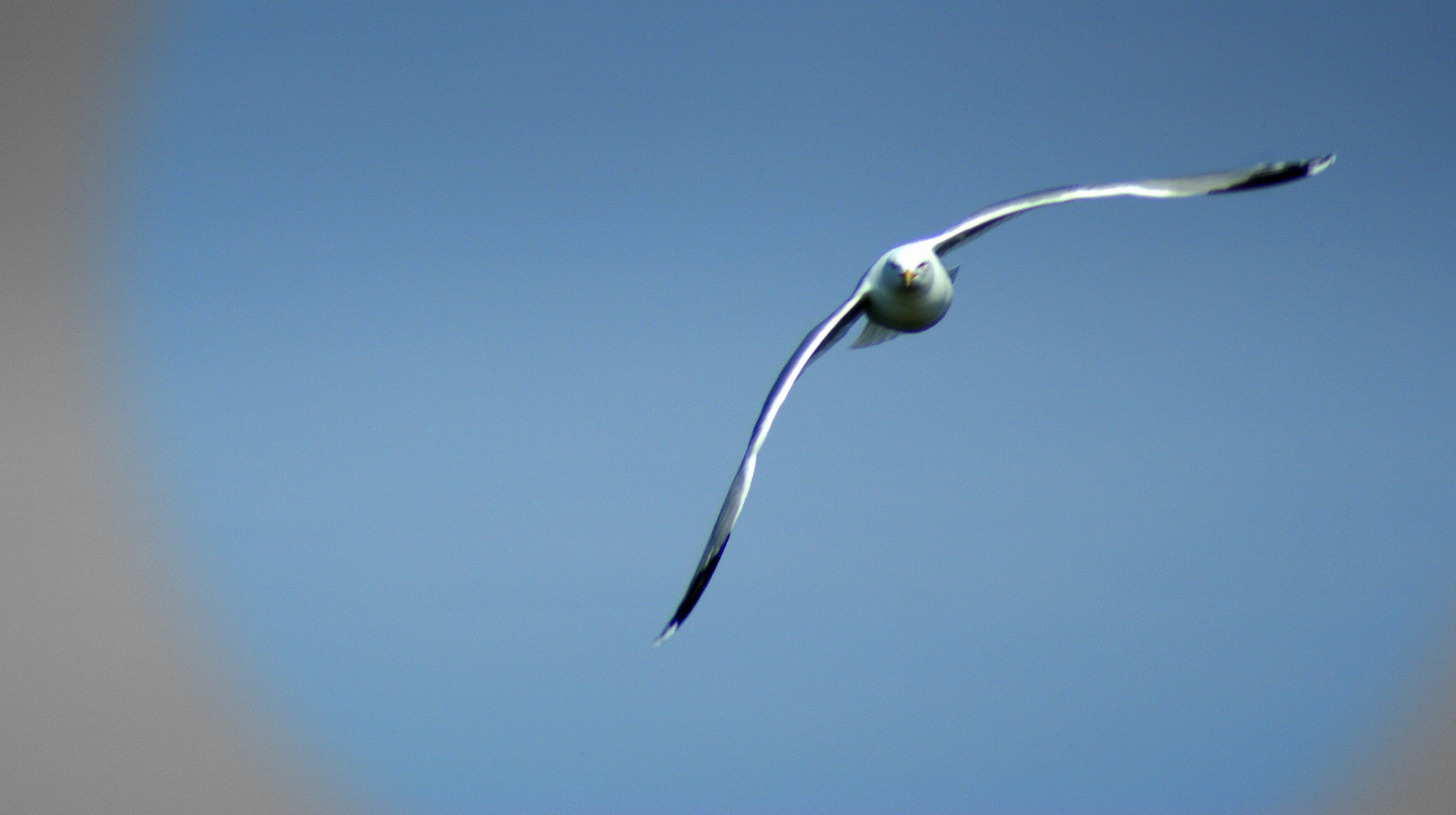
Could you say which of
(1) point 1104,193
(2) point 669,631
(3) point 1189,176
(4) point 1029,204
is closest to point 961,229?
(4) point 1029,204

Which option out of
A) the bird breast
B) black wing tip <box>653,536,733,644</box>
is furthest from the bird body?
black wing tip <box>653,536,733,644</box>

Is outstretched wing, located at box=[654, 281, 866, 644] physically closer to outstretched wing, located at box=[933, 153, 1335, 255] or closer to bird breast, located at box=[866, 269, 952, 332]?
bird breast, located at box=[866, 269, 952, 332]

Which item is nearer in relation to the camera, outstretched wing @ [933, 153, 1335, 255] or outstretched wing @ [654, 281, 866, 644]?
outstretched wing @ [654, 281, 866, 644]

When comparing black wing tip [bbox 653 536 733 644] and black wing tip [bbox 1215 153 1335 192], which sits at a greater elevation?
black wing tip [bbox 1215 153 1335 192]

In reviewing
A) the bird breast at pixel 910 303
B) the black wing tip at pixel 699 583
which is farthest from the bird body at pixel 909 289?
the black wing tip at pixel 699 583

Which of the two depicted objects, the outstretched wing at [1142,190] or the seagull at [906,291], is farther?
the outstretched wing at [1142,190]

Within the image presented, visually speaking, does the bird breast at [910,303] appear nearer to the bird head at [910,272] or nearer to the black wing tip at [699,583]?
the bird head at [910,272]

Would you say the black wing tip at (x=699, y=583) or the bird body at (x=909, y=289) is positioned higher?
the bird body at (x=909, y=289)
